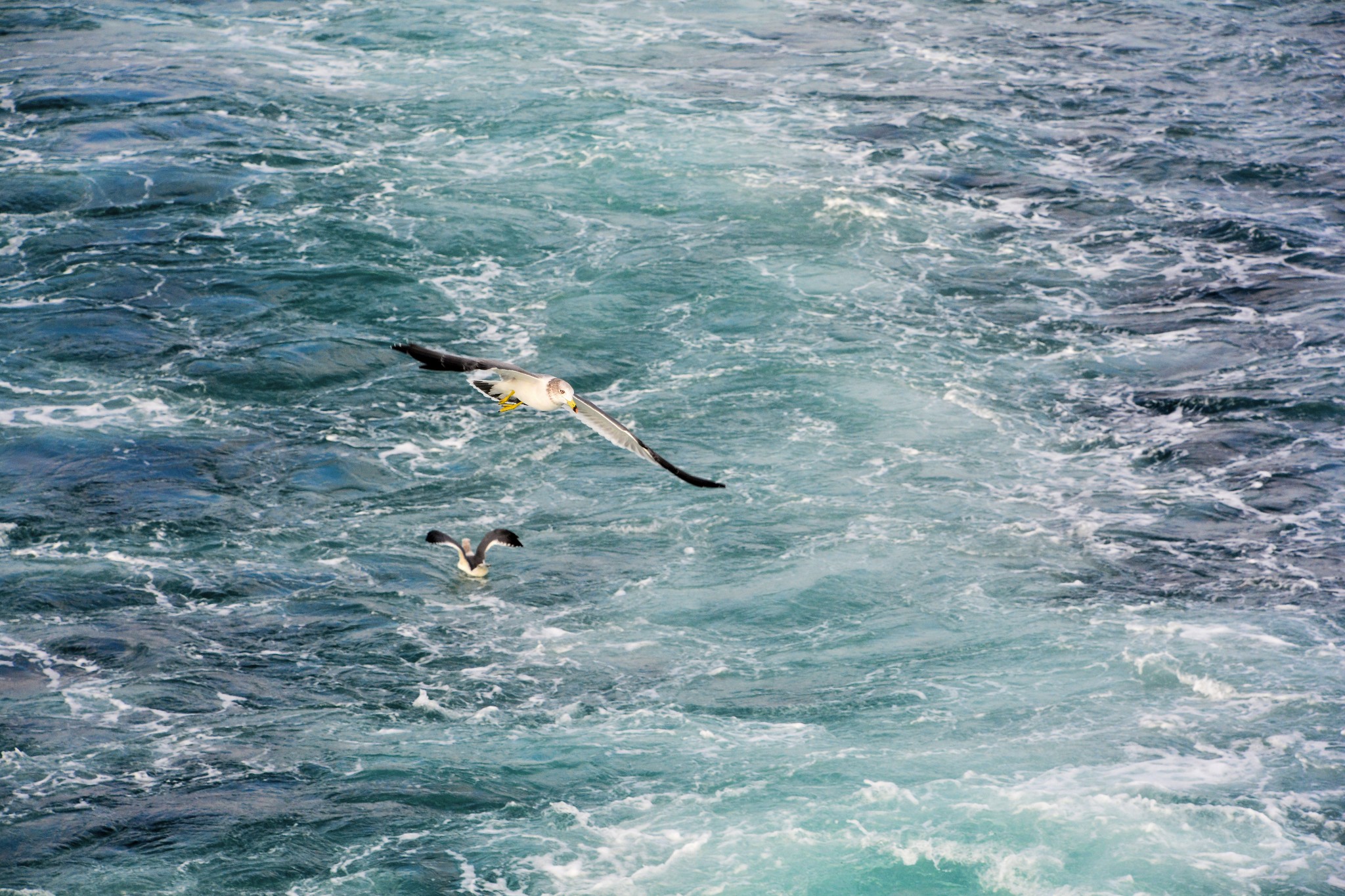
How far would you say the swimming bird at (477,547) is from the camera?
27.7 meters

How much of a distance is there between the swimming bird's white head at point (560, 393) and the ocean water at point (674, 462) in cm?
607

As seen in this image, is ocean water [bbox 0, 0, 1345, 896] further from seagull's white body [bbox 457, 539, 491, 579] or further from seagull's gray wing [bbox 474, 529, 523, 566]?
seagull's gray wing [bbox 474, 529, 523, 566]

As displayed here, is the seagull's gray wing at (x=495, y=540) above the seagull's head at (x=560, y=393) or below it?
below

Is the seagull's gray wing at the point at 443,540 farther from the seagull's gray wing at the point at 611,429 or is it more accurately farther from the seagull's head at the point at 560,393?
the seagull's head at the point at 560,393

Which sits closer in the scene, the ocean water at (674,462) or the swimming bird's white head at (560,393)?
the swimming bird's white head at (560,393)

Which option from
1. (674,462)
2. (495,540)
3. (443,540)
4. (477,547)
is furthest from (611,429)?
(674,462)

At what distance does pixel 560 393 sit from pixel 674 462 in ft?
39.8

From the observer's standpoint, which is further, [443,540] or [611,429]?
[443,540]

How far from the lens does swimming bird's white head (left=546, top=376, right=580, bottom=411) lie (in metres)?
19.8

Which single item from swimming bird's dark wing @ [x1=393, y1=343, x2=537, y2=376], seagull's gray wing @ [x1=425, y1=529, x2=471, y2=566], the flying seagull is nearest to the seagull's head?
the flying seagull

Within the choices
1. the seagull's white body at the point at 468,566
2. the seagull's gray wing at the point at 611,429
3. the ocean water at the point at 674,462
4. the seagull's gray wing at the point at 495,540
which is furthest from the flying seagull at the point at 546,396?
the seagull's white body at the point at 468,566

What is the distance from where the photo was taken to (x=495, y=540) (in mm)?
27703

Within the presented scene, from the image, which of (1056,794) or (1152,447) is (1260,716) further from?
(1152,447)

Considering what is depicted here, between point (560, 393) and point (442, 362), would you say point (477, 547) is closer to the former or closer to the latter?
point (560, 393)
